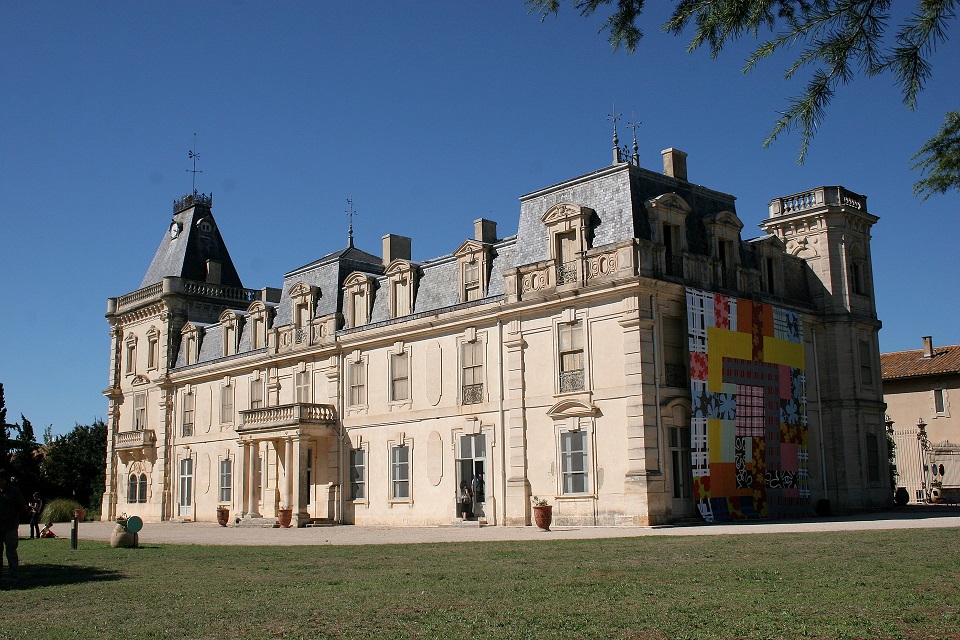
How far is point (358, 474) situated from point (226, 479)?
353 inches

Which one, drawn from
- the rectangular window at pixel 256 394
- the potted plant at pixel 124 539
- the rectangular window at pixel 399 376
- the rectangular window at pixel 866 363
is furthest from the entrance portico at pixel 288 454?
the rectangular window at pixel 866 363

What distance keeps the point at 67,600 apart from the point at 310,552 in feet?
24.3

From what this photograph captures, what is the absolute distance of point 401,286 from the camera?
35375 mm

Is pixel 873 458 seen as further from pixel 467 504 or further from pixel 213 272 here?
pixel 213 272

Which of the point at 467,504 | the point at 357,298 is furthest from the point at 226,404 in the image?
the point at 467,504

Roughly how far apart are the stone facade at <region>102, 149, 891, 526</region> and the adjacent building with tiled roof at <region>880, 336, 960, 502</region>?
11326 millimetres

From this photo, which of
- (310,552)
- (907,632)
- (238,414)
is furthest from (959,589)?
(238,414)

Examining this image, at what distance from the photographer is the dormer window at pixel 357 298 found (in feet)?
120

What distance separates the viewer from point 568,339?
1136 inches

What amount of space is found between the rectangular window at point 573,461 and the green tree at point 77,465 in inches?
1492

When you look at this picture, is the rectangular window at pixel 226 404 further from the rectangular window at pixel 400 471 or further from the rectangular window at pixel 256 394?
the rectangular window at pixel 400 471

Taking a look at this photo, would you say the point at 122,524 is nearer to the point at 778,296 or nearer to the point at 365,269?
the point at 365,269

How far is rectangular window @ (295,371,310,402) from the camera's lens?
125 feet

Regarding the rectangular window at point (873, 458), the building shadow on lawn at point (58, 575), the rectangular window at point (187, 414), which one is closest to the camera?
the building shadow on lawn at point (58, 575)
